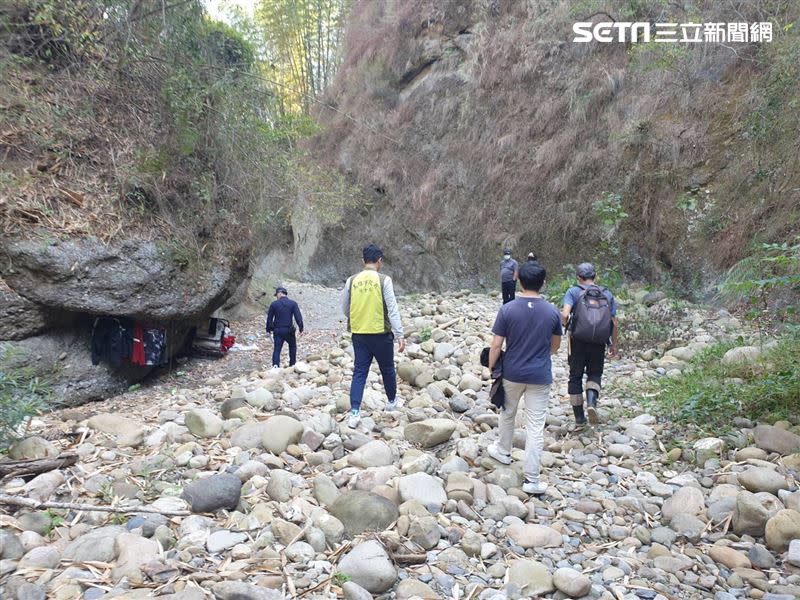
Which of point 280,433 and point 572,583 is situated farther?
point 280,433

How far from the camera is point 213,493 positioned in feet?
10.2

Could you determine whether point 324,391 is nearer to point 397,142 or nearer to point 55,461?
point 55,461

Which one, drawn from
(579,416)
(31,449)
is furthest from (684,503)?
(31,449)

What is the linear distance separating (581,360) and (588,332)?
Answer: 356 mm

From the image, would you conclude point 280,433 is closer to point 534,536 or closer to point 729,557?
point 534,536

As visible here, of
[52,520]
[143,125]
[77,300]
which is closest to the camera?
[52,520]

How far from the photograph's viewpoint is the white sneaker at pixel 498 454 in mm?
3896

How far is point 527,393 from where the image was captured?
372 cm

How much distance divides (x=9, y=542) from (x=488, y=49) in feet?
58.3

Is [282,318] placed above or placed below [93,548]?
above

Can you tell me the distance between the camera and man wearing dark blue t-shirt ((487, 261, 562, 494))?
360 cm

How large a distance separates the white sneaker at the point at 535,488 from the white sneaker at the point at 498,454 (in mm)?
300

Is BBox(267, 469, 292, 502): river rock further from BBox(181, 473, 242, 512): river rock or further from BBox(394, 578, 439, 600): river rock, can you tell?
BBox(394, 578, 439, 600): river rock

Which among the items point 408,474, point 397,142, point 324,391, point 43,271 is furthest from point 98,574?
point 397,142
